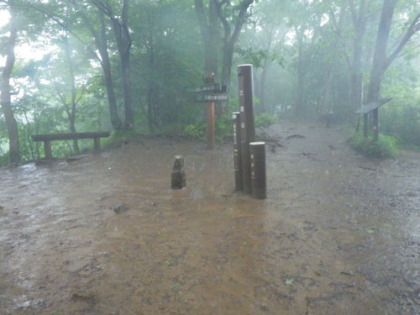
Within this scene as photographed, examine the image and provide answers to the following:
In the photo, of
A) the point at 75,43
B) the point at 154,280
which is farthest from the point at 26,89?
the point at 154,280

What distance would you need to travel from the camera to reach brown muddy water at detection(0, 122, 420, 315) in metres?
2.91

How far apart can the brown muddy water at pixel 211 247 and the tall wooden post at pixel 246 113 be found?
64 cm

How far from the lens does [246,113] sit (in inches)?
229

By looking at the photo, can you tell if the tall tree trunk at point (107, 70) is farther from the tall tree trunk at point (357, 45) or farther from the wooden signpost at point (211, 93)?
the tall tree trunk at point (357, 45)

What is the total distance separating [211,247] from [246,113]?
2824 mm

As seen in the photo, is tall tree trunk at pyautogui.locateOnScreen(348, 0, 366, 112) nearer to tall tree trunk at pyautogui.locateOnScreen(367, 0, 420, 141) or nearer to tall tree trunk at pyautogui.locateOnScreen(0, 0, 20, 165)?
tall tree trunk at pyautogui.locateOnScreen(367, 0, 420, 141)

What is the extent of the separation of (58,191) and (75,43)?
13.0 meters

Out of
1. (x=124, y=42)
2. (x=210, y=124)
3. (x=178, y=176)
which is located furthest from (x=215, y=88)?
(x=124, y=42)

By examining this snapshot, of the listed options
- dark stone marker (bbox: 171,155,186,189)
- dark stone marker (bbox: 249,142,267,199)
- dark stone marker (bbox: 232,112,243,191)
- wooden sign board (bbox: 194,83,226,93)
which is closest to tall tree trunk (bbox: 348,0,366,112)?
wooden sign board (bbox: 194,83,226,93)

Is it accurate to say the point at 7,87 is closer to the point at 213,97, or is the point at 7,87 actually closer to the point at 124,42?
the point at 124,42

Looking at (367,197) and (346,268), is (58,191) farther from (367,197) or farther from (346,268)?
(367,197)

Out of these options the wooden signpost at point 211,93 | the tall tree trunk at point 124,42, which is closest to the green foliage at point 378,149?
the wooden signpost at point 211,93

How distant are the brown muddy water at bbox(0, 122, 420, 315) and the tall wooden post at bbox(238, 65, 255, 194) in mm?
637

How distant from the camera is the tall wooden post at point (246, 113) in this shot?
5766mm
